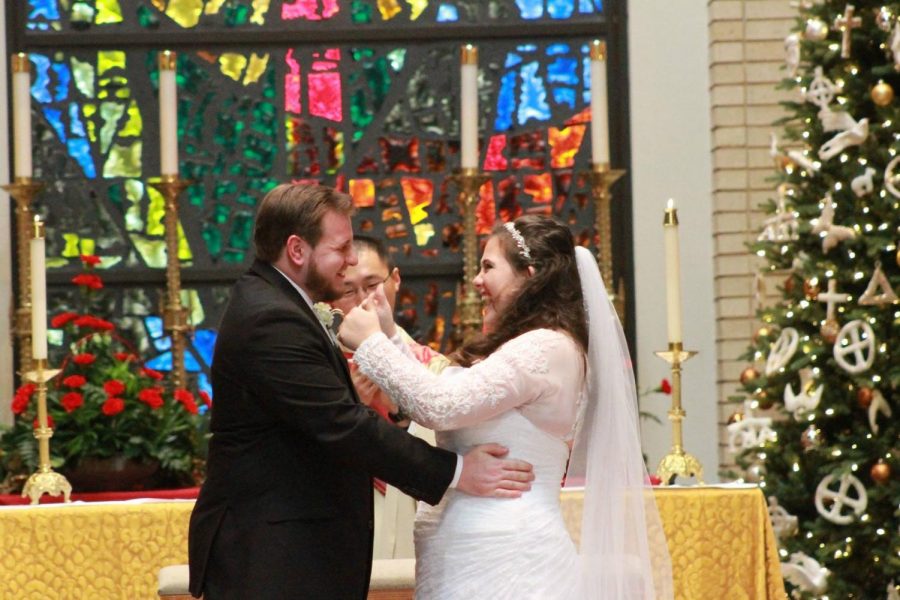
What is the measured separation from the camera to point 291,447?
3621 mm

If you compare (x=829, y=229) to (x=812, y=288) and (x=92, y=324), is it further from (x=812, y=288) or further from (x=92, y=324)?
(x=92, y=324)

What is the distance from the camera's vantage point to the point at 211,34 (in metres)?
7.86

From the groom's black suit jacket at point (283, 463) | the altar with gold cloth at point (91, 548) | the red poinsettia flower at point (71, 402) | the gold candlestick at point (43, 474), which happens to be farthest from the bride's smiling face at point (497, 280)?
the red poinsettia flower at point (71, 402)

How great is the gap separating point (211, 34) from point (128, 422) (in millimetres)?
3123

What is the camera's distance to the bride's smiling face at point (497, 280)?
3914mm

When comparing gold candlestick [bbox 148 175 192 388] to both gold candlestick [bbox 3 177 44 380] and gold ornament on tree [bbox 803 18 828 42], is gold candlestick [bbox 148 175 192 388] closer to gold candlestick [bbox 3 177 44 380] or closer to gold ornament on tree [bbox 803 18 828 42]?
gold candlestick [bbox 3 177 44 380]

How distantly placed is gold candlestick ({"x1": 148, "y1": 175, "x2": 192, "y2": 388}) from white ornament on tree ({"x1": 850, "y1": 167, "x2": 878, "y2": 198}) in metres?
2.84

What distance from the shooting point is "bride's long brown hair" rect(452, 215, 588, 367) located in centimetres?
390

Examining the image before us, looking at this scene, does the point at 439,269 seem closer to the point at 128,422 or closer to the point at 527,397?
the point at 128,422

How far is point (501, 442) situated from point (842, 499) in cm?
272

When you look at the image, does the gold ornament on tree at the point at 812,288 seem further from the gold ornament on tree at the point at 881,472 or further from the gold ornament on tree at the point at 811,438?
the gold ornament on tree at the point at 881,472

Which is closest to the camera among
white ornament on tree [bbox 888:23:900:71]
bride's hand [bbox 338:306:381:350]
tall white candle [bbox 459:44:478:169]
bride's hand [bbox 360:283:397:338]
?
bride's hand [bbox 338:306:381:350]

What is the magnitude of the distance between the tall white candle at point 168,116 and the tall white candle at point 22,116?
0.56 m

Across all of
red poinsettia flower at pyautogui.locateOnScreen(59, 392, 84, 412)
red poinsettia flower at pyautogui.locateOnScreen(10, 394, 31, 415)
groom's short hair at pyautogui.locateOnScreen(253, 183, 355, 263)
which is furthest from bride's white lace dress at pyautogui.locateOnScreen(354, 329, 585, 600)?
red poinsettia flower at pyautogui.locateOnScreen(10, 394, 31, 415)
